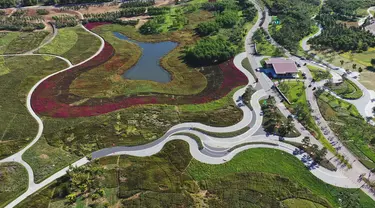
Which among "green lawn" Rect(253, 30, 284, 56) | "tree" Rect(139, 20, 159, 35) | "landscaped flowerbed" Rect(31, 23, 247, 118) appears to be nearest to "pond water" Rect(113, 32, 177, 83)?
"tree" Rect(139, 20, 159, 35)

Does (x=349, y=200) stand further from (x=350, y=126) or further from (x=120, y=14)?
(x=120, y=14)

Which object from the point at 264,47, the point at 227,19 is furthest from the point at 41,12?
the point at 264,47

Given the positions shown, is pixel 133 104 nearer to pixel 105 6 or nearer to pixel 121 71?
pixel 121 71

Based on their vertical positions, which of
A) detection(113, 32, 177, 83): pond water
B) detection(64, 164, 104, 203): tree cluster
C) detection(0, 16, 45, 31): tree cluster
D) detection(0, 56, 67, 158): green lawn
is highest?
detection(0, 16, 45, 31): tree cluster

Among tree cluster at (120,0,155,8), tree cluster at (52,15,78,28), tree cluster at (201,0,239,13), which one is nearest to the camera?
tree cluster at (52,15,78,28)

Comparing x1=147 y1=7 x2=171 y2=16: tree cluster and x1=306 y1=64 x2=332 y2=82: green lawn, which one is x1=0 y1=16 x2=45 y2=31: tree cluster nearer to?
x1=147 y1=7 x2=171 y2=16: tree cluster

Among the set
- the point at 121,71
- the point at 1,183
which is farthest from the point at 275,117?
the point at 1,183
